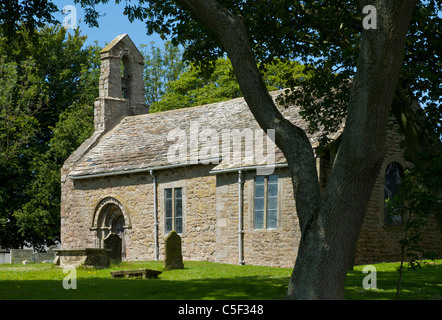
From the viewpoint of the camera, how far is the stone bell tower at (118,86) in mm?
33812

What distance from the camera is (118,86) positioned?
34.6m

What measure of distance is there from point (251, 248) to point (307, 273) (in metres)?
13.1

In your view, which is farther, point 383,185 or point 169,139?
point 169,139

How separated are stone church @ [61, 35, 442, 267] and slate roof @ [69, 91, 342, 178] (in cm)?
7

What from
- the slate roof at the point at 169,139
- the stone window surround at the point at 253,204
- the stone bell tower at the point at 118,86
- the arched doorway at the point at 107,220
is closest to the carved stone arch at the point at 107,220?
the arched doorway at the point at 107,220

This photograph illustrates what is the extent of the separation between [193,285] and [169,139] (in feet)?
47.7

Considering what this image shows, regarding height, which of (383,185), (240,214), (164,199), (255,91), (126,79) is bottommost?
(240,214)

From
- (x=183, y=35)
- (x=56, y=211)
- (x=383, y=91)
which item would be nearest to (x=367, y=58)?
(x=383, y=91)

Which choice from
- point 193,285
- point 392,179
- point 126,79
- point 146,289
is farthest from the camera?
point 126,79

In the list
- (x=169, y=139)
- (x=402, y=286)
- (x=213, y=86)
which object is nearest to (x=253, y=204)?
(x=169, y=139)

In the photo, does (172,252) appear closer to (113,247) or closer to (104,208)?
(113,247)

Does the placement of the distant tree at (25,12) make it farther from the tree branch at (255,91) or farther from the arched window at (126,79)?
the arched window at (126,79)

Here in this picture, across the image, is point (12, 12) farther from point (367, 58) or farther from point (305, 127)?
point (305, 127)

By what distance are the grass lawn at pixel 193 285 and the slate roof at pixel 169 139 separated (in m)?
6.40
